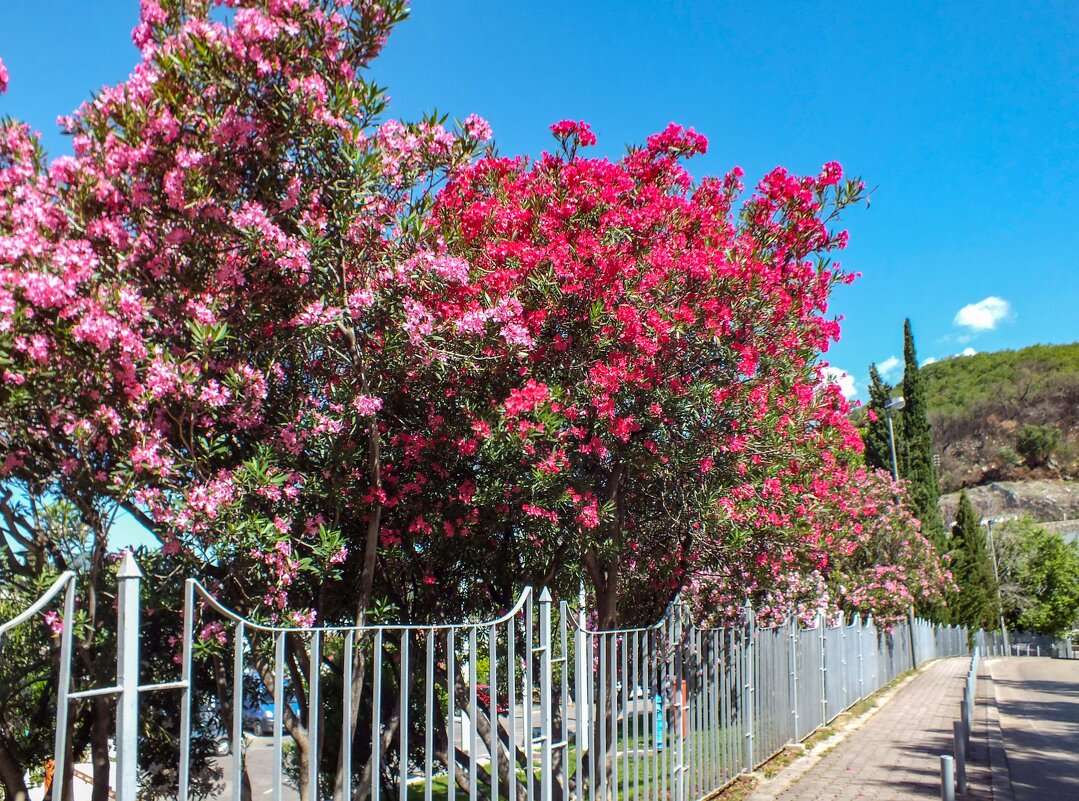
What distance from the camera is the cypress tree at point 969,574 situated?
158ft

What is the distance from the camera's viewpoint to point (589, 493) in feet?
22.8

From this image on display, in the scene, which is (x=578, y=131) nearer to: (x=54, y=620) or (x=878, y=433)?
(x=54, y=620)

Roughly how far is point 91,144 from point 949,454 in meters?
133

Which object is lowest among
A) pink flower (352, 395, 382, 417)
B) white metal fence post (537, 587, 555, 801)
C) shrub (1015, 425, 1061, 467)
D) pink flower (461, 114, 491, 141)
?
white metal fence post (537, 587, 555, 801)

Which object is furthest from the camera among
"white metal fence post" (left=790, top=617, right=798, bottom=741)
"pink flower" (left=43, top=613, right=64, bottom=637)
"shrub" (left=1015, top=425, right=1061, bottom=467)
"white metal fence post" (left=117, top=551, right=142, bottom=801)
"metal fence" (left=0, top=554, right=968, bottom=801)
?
"shrub" (left=1015, top=425, right=1061, bottom=467)

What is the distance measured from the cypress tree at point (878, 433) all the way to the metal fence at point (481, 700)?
91.2 feet

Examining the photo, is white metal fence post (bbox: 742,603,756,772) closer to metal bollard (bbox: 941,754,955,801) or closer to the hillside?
metal bollard (bbox: 941,754,955,801)

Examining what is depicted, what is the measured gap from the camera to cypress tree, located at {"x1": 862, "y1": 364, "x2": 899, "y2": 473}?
39.6m

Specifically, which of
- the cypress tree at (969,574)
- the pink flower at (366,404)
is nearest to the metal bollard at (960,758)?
the pink flower at (366,404)

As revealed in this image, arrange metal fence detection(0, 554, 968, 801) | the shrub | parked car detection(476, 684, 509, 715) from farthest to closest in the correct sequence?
1. the shrub
2. parked car detection(476, 684, 509, 715)
3. metal fence detection(0, 554, 968, 801)

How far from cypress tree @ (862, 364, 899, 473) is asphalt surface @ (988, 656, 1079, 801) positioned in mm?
11876

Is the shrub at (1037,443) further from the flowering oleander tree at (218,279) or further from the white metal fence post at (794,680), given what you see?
the flowering oleander tree at (218,279)

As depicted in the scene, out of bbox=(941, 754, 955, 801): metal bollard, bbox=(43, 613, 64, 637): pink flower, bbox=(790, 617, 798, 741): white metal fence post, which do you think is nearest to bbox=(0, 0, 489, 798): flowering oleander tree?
bbox=(43, 613, 64, 637): pink flower

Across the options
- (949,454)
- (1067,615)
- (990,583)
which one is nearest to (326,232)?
(990,583)
